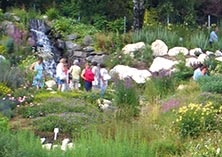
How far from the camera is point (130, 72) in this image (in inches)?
920

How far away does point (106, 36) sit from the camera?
→ 87.7ft

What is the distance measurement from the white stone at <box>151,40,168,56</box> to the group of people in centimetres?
514

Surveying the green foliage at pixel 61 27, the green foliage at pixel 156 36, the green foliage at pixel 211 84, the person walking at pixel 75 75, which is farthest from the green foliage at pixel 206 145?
the green foliage at pixel 61 27

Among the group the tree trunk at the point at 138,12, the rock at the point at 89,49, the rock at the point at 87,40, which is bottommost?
the rock at the point at 89,49

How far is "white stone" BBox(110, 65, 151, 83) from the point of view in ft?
74.2

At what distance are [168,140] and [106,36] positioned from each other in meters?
15.8

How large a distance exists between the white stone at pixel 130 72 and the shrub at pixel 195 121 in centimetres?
971

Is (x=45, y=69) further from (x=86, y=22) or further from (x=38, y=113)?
(x=38, y=113)

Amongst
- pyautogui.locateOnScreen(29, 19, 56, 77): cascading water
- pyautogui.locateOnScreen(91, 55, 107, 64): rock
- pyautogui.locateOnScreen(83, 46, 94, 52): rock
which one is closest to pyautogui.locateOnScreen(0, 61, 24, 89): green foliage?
pyautogui.locateOnScreen(29, 19, 56, 77): cascading water

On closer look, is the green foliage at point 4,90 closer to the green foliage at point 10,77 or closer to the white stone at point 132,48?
the green foliage at point 10,77

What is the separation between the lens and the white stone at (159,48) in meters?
25.6

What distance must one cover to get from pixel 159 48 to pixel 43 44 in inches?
205

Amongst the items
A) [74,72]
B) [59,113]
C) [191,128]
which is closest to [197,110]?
[191,128]

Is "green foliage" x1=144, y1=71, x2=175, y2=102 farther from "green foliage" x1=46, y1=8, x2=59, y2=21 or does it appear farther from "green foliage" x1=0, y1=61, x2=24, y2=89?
"green foliage" x1=46, y1=8, x2=59, y2=21
